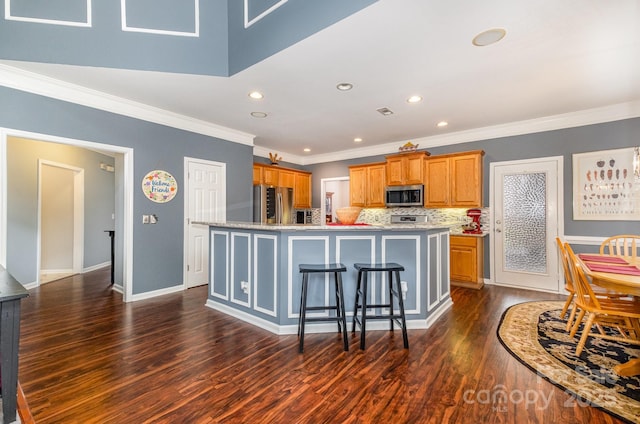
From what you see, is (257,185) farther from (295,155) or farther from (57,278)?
(57,278)

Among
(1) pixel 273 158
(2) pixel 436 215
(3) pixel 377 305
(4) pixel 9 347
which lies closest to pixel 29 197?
(1) pixel 273 158

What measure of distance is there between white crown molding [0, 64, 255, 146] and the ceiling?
13 cm

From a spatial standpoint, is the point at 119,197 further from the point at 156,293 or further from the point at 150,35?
the point at 150,35

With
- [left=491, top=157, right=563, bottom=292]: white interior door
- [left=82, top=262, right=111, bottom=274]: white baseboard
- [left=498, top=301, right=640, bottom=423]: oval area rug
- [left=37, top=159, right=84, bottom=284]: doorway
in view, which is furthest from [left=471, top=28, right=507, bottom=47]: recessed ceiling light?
[left=82, top=262, right=111, bottom=274]: white baseboard

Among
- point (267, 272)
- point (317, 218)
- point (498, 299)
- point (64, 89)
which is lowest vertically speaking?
point (498, 299)

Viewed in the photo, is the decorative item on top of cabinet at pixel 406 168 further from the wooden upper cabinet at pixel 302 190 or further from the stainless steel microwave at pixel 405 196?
the wooden upper cabinet at pixel 302 190

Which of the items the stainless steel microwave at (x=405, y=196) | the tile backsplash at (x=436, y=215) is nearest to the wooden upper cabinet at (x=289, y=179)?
the tile backsplash at (x=436, y=215)

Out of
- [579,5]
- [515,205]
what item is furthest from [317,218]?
[579,5]

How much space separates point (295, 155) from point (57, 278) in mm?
5311

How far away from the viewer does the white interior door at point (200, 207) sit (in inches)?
177

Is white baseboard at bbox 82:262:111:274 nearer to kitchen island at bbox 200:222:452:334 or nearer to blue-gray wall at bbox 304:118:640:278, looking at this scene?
kitchen island at bbox 200:222:452:334

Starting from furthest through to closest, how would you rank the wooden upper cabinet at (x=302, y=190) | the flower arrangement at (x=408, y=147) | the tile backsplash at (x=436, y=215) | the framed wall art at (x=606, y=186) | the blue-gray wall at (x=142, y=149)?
1. the wooden upper cabinet at (x=302, y=190)
2. the flower arrangement at (x=408, y=147)
3. the tile backsplash at (x=436, y=215)
4. the framed wall art at (x=606, y=186)
5. the blue-gray wall at (x=142, y=149)

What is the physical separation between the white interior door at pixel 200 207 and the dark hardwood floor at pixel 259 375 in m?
1.33

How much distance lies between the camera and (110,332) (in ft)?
9.45
